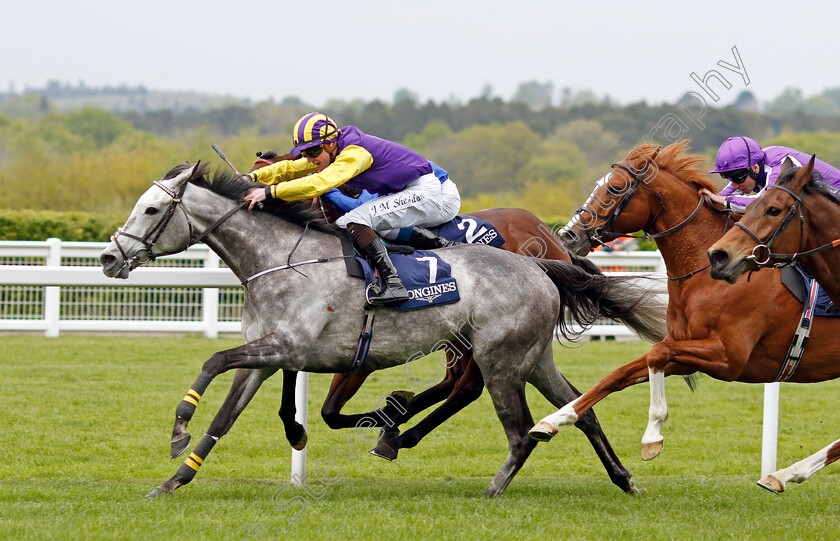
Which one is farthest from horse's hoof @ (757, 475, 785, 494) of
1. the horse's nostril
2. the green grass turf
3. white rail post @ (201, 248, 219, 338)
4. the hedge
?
the hedge

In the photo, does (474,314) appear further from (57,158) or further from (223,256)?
(57,158)

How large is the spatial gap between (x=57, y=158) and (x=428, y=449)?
75.2 ft

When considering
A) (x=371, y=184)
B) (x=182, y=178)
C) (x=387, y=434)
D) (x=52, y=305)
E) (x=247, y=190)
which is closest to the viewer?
(x=182, y=178)

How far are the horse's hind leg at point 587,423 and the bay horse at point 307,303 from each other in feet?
0.05

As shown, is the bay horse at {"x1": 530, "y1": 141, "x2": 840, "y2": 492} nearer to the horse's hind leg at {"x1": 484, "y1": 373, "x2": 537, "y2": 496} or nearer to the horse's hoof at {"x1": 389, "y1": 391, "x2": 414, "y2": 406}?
the horse's hind leg at {"x1": 484, "y1": 373, "x2": 537, "y2": 496}

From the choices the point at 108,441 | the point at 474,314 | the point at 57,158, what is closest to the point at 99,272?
the point at 108,441

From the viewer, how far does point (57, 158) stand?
26828 millimetres

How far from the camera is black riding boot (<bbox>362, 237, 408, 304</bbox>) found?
486 centimetres

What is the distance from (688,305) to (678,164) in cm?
82

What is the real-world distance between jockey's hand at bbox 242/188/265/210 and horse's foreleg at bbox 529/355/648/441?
1.77 metres

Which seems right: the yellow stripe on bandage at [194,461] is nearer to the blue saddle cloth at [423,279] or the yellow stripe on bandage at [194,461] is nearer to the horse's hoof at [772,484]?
the blue saddle cloth at [423,279]

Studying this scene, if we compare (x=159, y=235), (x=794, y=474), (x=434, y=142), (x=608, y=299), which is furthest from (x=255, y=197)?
(x=434, y=142)

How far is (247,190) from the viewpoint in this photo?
510 centimetres

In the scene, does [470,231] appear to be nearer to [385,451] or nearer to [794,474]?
[385,451]
